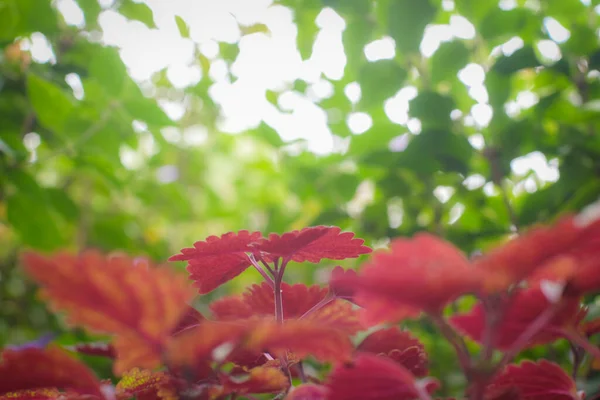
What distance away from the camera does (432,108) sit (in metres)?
0.75

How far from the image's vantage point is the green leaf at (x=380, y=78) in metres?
0.80

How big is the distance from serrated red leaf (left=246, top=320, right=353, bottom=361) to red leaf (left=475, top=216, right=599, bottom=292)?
0.08 m

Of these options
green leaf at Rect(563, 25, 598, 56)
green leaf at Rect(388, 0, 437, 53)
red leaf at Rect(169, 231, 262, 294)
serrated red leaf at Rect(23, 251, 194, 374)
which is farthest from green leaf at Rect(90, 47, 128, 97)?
green leaf at Rect(563, 25, 598, 56)

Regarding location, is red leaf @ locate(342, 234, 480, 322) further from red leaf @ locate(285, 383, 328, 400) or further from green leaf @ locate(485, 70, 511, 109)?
green leaf @ locate(485, 70, 511, 109)

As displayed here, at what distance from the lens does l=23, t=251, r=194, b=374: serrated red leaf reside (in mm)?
195

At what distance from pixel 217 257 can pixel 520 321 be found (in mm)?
212

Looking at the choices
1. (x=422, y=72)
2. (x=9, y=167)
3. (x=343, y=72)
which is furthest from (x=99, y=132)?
(x=422, y=72)

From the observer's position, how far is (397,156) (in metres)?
0.82

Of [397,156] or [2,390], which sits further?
[397,156]

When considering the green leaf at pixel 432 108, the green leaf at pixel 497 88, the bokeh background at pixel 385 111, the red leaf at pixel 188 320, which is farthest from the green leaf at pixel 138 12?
the red leaf at pixel 188 320

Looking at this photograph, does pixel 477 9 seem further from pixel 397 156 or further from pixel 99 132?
pixel 99 132

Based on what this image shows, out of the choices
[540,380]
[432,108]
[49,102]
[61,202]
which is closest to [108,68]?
[49,102]

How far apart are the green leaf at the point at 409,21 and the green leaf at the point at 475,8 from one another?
0.13 m

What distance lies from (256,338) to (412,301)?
73mm
